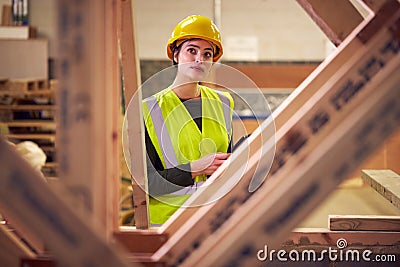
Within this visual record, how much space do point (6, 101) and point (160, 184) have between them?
5.33m

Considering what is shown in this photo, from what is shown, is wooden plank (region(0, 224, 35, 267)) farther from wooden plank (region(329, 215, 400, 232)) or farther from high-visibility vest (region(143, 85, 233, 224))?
wooden plank (region(329, 215, 400, 232))

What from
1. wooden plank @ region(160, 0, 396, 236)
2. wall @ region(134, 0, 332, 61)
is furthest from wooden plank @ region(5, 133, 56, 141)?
wooden plank @ region(160, 0, 396, 236)

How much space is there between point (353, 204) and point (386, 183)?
4.69 metres

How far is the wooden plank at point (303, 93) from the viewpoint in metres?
1.74

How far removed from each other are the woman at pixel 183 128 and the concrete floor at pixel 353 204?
3.61 m

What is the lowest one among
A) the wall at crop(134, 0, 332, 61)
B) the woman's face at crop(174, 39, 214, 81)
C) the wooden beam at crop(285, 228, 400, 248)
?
the wooden beam at crop(285, 228, 400, 248)

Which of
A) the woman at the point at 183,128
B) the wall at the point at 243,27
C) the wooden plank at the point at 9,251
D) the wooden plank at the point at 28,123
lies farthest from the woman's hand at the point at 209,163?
the wall at the point at 243,27

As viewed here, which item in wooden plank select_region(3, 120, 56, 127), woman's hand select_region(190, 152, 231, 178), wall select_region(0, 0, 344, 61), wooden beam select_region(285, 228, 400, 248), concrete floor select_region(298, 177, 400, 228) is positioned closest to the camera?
woman's hand select_region(190, 152, 231, 178)

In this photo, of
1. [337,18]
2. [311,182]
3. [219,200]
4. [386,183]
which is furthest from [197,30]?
[311,182]

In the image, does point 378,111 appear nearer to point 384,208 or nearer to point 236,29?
point 384,208

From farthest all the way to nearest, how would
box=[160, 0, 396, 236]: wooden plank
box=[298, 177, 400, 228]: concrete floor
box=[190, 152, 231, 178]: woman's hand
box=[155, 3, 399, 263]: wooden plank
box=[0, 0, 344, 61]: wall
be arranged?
box=[0, 0, 344, 61]: wall, box=[298, 177, 400, 228]: concrete floor, box=[190, 152, 231, 178]: woman's hand, box=[160, 0, 396, 236]: wooden plank, box=[155, 3, 399, 263]: wooden plank

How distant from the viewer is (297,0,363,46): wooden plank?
2.06 m

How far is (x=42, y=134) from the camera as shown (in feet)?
25.5

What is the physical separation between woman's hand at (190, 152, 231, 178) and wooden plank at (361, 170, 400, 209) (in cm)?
80
